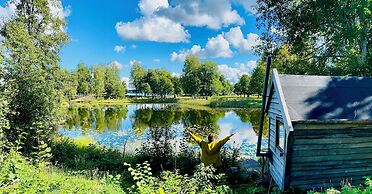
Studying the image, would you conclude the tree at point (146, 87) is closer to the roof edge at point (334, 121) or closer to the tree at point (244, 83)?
the tree at point (244, 83)

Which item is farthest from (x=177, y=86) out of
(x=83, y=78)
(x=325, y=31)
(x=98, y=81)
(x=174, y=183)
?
(x=174, y=183)

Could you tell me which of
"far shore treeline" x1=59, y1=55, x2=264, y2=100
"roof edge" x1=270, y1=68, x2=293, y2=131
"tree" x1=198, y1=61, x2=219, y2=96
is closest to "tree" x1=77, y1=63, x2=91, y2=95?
"far shore treeline" x1=59, y1=55, x2=264, y2=100

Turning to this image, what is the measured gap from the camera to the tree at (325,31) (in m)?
15.1

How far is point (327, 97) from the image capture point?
8.95 m

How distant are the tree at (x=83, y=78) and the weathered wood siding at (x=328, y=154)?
82311 millimetres

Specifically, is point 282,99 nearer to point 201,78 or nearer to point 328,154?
point 328,154

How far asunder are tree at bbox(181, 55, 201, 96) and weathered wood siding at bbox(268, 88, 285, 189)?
66799mm

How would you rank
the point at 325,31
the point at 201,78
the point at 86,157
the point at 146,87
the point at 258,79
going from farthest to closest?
the point at 146,87
the point at 201,78
the point at 258,79
the point at 325,31
the point at 86,157

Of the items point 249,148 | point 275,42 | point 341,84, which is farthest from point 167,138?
point 275,42

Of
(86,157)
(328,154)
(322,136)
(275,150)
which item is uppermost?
(322,136)

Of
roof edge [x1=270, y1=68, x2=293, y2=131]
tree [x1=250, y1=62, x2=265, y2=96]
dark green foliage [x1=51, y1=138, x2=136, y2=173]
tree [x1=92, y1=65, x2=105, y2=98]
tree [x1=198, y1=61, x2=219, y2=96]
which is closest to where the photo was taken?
roof edge [x1=270, y1=68, x2=293, y2=131]

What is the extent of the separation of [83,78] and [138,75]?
1595cm

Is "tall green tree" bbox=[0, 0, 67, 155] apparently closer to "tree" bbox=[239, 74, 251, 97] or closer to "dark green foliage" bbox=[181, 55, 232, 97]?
"dark green foliage" bbox=[181, 55, 232, 97]

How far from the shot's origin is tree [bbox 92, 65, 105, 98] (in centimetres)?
8600
